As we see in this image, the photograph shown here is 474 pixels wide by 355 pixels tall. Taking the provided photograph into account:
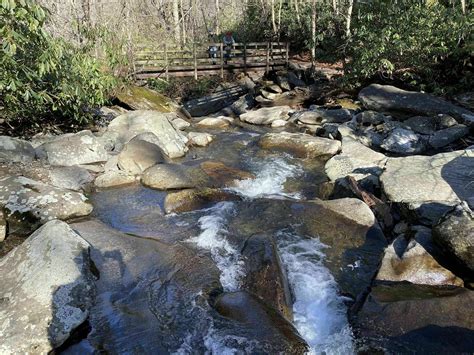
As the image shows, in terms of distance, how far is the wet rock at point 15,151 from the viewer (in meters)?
7.03

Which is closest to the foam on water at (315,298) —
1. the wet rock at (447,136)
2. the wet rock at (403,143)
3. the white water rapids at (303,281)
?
the white water rapids at (303,281)

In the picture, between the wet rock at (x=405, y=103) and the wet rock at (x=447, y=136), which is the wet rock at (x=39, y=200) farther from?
the wet rock at (x=405, y=103)

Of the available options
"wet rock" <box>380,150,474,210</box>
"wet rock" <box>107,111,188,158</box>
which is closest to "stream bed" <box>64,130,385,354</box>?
"wet rock" <box>380,150,474,210</box>

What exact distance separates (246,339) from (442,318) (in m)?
1.91

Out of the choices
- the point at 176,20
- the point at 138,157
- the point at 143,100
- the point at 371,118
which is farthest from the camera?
the point at 176,20

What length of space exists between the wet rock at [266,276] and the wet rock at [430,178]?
8.16 feet

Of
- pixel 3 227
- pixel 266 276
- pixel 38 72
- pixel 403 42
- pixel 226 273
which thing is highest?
pixel 403 42

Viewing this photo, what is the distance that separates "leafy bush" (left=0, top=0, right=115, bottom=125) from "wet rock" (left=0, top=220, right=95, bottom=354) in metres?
2.84

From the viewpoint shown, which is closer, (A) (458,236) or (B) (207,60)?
(A) (458,236)

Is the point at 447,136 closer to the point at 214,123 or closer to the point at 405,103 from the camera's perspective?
the point at 405,103

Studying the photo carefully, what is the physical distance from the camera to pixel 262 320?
3.51 m

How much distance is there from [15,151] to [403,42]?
37.4 feet

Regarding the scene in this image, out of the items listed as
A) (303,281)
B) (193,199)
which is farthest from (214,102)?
(303,281)

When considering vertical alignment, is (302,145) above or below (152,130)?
below
